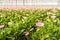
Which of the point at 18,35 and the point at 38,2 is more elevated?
the point at 18,35

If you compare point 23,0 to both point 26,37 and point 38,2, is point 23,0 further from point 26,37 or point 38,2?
point 26,37

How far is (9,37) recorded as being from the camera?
1.55 metres

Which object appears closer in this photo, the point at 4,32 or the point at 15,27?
the point at 4,32

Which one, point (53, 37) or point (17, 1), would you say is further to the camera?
point (17, 1)

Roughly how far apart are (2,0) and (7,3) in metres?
0.24

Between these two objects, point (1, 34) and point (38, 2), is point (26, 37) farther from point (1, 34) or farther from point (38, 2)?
point (38, 2)

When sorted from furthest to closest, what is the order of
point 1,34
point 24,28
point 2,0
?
1. point 2,0
2. point 24,28
3. point 1,34

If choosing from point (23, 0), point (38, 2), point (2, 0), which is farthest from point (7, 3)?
point (38, 2)

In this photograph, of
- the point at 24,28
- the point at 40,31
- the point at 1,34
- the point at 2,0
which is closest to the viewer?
the point at 1,34

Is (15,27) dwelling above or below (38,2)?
above

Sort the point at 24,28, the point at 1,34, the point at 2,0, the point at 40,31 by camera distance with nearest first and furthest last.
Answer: the point at 1,34 < the point at 40,31 < the point at 24,28 < the point at 2,0

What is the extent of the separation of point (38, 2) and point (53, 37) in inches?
241

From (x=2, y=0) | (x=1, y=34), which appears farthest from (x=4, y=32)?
(x=2, y=0)

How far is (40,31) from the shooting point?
64.7 inches
